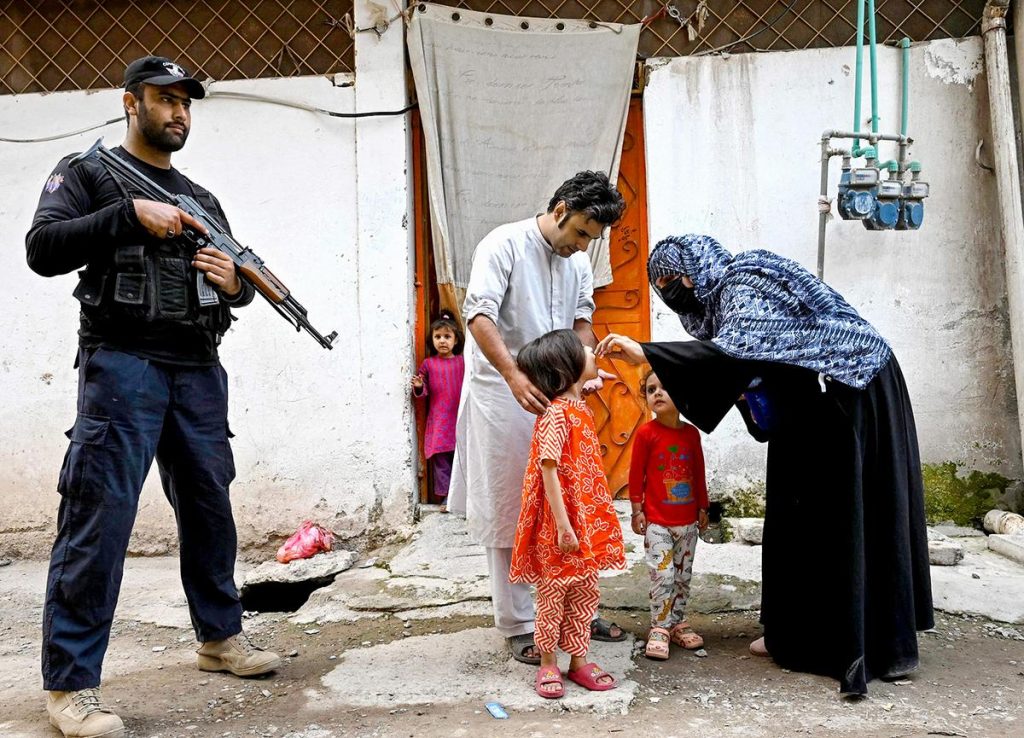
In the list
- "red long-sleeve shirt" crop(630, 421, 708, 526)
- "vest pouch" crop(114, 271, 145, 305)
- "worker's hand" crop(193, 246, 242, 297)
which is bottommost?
"red long-sleeve shirt" crop(630, 421, 708, 526)

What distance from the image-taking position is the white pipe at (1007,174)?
4.96m

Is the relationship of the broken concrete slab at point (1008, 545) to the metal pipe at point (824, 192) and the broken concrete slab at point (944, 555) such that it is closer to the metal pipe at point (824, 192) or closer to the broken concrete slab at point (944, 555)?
the broken concrete slab at point (944, 555)

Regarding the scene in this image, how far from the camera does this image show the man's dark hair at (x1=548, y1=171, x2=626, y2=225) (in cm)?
315

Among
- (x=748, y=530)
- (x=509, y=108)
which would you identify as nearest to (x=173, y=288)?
(x=509, y=108)

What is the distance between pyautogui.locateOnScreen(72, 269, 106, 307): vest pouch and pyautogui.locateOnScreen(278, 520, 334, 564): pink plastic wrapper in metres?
2.63

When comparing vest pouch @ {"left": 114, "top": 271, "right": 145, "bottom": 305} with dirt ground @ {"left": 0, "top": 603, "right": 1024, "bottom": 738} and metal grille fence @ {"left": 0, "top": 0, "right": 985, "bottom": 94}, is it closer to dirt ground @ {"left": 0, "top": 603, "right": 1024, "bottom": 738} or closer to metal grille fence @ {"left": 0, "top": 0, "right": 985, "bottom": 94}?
dirt ground @ {"left": 0, "top": 603, "right": 1024, "bottom": 738}

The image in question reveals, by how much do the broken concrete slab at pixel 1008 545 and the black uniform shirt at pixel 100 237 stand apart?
368 centimetres

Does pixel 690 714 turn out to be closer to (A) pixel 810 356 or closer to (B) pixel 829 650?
(B) pixel 829 650

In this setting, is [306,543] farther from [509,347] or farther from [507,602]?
[509,347]

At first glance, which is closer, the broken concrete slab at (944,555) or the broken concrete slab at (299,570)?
the broken concrete slab at (944,555)

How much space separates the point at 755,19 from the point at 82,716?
187 inches

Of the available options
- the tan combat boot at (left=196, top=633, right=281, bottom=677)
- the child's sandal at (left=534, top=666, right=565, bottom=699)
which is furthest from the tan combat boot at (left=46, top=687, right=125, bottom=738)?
the child's sandal at (left=534, top=666, right=565, bottom=699)

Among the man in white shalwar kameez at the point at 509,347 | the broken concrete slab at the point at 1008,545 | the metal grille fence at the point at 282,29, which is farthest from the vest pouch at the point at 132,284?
the broken concrete slab at the point at 1008,545

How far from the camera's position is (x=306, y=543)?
5.21 m
